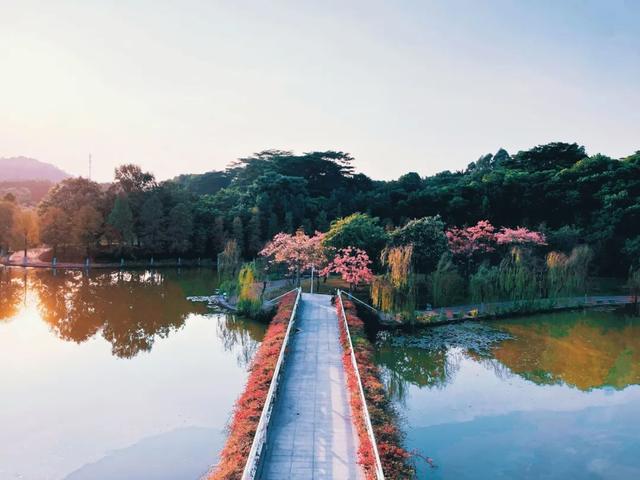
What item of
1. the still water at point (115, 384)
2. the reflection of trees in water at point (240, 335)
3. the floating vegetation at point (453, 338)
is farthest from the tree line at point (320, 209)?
the still water at point (115, 384)

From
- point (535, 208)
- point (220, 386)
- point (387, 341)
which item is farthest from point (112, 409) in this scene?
point (535, 208)

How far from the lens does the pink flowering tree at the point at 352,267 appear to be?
21516 mm

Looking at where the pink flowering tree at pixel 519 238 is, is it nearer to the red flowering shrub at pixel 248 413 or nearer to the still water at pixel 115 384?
the still water at pixel 115 384

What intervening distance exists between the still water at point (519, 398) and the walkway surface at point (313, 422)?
1684 mm

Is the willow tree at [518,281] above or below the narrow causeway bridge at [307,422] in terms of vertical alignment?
above

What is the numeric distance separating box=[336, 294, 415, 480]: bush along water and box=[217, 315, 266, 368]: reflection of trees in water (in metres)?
3.58

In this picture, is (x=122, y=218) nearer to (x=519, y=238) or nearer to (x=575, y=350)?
(x=519, y=238)

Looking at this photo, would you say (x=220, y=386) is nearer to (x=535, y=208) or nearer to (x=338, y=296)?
(x=338, y=296)

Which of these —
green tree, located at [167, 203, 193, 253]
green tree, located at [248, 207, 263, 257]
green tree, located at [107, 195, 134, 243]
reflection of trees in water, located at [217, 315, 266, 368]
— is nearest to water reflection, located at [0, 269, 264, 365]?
reflection of trees in water, located at [217, 315, 266, 368]

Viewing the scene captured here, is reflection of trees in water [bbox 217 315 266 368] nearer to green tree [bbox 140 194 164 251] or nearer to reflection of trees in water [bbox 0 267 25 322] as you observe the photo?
reflection of trees in water [bbox 0 267 25 322]

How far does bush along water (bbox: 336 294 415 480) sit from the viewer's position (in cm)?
716

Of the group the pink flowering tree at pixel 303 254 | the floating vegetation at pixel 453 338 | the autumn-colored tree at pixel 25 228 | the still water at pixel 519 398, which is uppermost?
the autumn-colored tree at pixel 25 228

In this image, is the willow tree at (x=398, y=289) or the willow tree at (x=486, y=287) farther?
the willow tree at (x=486, y=287)

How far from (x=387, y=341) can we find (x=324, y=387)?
7.19m
